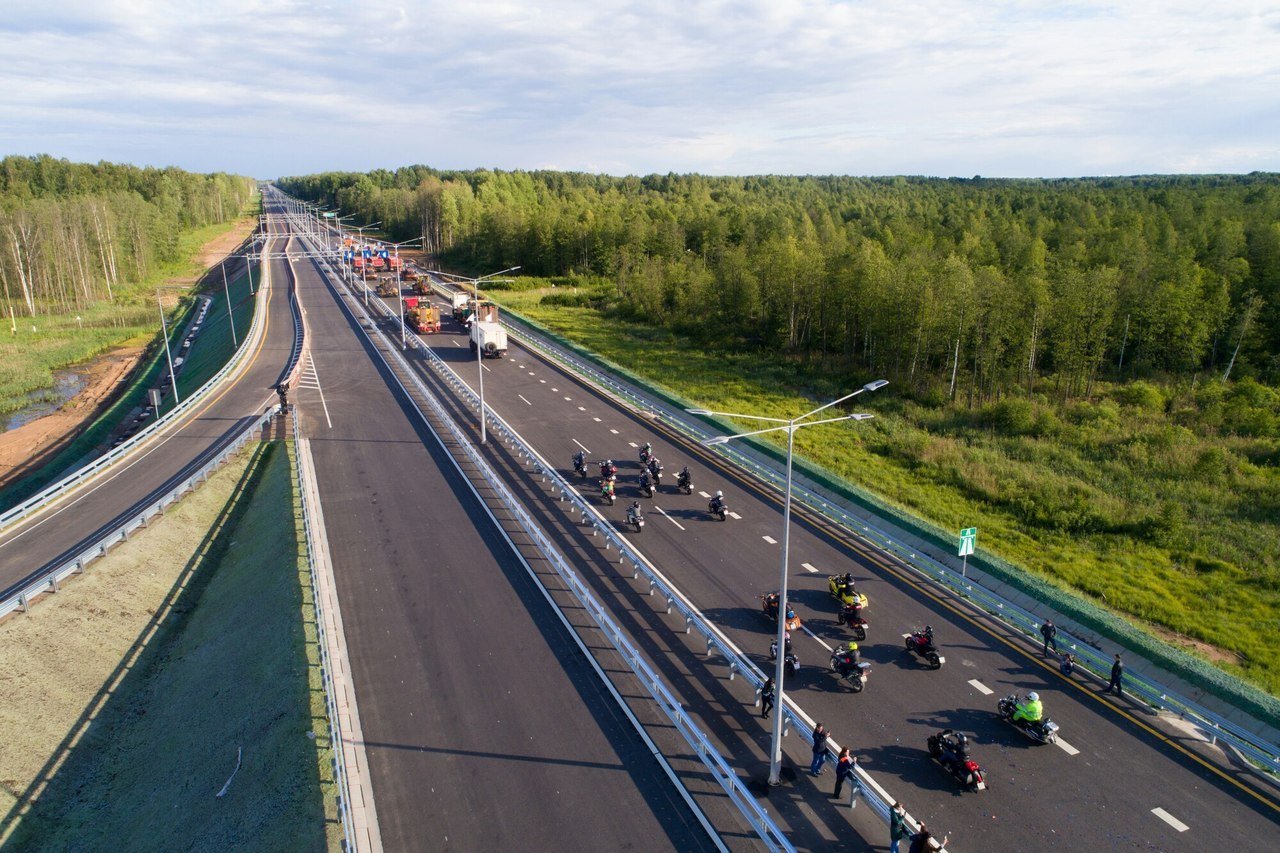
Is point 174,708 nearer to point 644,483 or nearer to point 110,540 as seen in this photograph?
point 110,540

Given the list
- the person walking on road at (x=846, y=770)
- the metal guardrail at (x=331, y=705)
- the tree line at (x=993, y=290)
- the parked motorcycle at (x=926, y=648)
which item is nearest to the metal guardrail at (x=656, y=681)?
the person walking on road at (x=846, y=770)

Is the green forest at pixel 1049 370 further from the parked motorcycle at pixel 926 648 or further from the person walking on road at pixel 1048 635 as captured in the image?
the parked motorcycle at pixel 926 648

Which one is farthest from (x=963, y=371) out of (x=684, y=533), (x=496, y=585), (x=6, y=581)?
(x=6, y=581)

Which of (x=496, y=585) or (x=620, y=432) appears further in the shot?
(x=620, y=432)

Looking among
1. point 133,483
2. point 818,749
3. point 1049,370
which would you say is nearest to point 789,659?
point 818,749

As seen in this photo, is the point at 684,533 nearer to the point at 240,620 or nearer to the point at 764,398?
the point at 240,620

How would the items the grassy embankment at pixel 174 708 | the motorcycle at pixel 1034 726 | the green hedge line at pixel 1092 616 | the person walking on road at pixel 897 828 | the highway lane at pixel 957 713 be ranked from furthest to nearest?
1. the green hedge line at pixel 1092 616
2. the motorcycle at pixel 1034 726
3. the grassy embankment at pixel 174 708
4. the highway lane at pixel 957 713
5. the person walking on road at pixel 897 828
